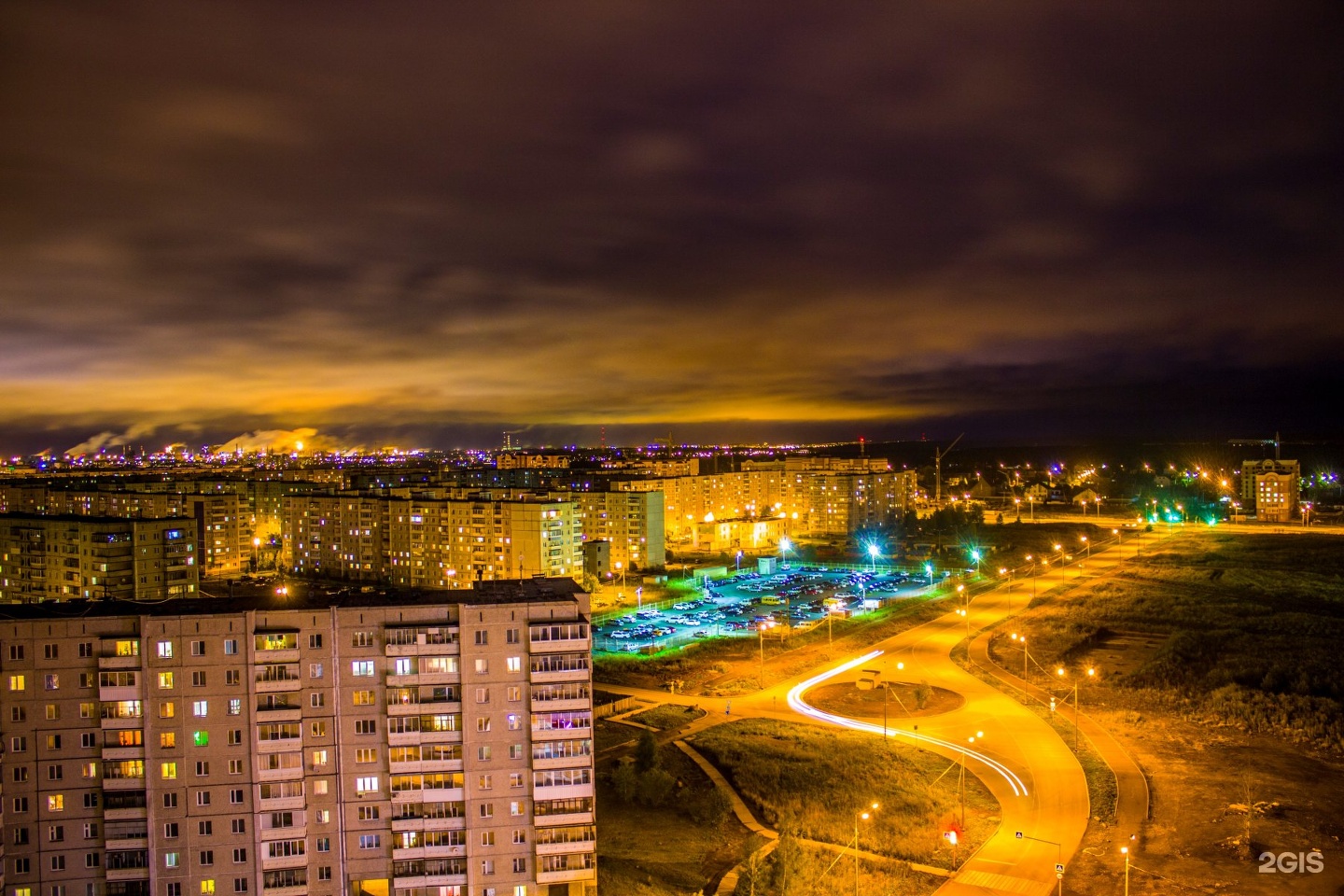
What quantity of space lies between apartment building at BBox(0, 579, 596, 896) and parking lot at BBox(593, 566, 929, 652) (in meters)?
20.8

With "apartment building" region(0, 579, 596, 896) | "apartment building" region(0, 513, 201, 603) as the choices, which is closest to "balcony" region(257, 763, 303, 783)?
"apartment building" region(0, 579, 596, 896)

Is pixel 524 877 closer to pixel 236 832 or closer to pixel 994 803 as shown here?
pixel 236 832

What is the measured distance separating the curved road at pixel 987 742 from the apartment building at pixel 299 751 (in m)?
7.62

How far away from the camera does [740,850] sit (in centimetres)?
1736

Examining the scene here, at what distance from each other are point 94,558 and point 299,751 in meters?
32.0

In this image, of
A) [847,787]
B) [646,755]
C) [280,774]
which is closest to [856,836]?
[847,787]

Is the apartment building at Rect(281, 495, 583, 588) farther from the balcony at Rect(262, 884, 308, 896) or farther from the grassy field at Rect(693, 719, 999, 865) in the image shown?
the balcony at Rect(262, 884, 308, 896)

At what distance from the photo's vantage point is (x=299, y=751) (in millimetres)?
14398

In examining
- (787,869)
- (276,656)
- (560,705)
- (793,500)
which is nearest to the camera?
(276,656)

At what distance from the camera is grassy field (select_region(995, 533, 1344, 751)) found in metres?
25.2

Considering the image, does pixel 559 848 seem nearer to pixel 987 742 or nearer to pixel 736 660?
pixel 987 742

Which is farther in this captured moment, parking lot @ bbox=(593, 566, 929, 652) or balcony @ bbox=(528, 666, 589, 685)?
parking lot @ bbox=(593, 566, 929, 652)

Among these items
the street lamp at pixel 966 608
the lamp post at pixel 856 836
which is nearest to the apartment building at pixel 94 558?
the lamp post at pixel 856 836

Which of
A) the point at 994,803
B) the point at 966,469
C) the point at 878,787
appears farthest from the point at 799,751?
the point at 966,469
